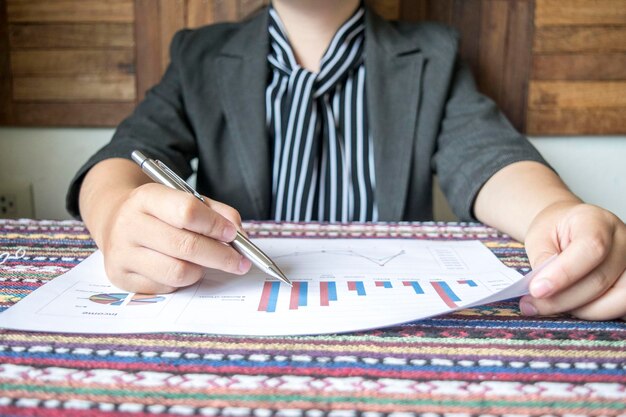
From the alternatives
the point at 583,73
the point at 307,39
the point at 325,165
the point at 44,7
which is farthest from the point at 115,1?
the point at 583,73

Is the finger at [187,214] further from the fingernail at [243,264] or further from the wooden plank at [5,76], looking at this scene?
the wooden plank at [5,76]

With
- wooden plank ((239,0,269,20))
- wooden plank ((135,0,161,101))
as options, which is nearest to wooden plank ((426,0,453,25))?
wooden plank ((239,0,269,20))

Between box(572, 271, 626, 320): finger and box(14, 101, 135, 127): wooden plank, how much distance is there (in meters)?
1.00

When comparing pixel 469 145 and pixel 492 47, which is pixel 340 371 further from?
pixel 492 47

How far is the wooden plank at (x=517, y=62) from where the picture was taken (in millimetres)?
1104

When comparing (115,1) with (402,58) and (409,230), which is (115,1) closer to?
(402,58)

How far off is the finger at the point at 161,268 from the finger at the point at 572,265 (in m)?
0.28

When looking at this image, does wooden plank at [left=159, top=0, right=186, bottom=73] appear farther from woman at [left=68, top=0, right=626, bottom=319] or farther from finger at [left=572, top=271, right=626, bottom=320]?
finger at [left=572, top=271, right=626, bottom=320]

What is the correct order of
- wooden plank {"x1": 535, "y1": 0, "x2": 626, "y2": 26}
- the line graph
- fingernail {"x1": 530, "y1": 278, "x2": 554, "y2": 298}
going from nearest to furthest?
fingernail {"x1": 530, "y1": 278, "x2": 554, "y2": 298} → the line graph → wooden plank {"x1": 535, "y1": 0, "x2": 626, "y2": 26}

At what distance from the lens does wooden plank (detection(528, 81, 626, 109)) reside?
44.4 inches

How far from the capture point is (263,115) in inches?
34.7

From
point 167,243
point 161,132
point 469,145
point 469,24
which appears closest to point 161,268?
point 167,243

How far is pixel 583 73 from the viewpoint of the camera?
3.68 ft

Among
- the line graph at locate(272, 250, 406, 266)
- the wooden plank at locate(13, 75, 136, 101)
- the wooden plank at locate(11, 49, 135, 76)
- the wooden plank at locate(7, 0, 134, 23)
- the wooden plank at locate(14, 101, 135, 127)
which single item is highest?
the wooden plank at locate(7, 0, 134, 23)
